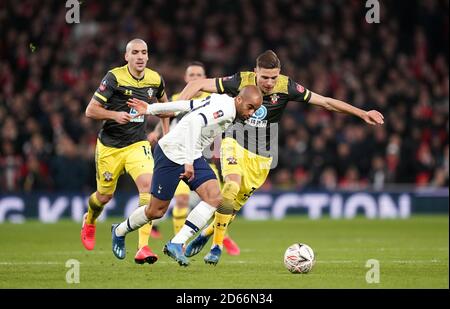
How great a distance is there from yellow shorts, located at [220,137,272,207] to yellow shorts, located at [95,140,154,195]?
3.20 ft

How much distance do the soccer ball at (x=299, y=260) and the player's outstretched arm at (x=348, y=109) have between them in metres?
1.70

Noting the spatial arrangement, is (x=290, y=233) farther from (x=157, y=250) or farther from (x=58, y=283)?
(x=58, y=283)

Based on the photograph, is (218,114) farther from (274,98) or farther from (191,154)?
(274,98)

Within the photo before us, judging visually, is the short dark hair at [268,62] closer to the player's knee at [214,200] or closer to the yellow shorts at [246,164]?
the yellow shorts at [246,164]

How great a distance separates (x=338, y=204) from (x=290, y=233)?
4.26m

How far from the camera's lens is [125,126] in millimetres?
11039

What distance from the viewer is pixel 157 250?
41.9ft

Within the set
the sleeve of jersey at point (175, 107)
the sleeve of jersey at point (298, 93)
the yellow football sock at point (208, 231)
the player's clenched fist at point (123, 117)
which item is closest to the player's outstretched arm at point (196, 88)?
the sleeve of jersey at point (175, 107)

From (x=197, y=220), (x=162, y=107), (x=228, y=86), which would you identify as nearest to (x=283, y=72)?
(x=228, y=86)

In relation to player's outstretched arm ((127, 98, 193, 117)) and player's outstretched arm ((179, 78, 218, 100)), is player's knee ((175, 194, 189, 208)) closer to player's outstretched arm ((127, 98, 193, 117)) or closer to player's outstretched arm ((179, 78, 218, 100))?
player's outstretched arm ((179, 78, 218, 100))

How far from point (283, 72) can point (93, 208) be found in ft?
38.7

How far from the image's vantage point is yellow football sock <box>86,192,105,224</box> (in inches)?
442

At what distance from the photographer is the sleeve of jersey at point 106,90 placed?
10648 mm
